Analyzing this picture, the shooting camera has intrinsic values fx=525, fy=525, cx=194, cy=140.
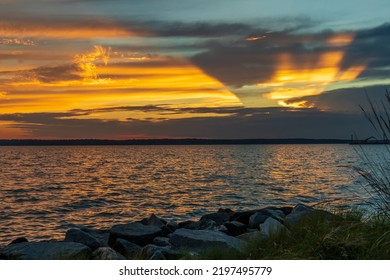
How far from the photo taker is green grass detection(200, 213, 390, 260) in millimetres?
5285

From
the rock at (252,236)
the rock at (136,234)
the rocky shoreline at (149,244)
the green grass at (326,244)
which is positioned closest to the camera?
the green grass at (326,244)

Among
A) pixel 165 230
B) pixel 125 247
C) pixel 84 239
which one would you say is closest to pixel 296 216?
pixel 125 247

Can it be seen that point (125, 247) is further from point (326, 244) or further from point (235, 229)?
point (326, 244)

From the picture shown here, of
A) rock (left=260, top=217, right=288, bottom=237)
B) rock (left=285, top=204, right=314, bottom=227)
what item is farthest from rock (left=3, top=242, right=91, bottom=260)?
rock (left=285, top=204, right=314, bottom=227)

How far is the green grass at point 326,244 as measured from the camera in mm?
5285

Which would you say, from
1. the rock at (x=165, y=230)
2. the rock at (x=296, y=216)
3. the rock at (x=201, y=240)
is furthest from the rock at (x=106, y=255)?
the rock at (x=165, y=230)

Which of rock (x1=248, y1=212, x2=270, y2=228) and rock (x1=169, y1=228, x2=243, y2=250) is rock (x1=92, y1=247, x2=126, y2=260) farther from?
rock (x1=248, y1=212, x2=270, y2=228)

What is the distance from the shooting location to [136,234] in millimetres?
9828

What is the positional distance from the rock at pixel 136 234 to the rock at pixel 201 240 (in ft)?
5.78

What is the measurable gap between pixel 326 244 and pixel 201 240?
2.35 meters

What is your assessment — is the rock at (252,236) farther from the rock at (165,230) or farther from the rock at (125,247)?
the rock at (165,230)

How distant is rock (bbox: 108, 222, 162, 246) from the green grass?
3989 mm

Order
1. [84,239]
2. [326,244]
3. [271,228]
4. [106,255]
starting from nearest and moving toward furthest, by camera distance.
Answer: [326,244], [271,228], [106,255], [84,239]
